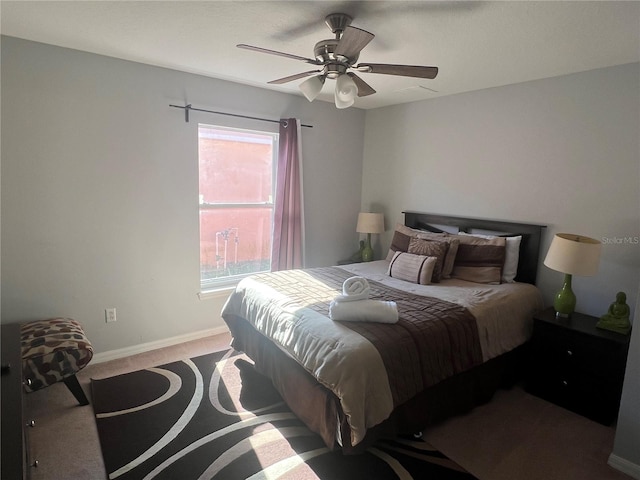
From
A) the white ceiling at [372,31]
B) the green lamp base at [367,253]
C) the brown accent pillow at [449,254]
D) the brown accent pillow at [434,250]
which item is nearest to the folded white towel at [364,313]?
the brown accent pillow at [434,250]

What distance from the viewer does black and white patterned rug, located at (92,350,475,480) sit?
73.0 inches

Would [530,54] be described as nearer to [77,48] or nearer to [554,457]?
[554,457]

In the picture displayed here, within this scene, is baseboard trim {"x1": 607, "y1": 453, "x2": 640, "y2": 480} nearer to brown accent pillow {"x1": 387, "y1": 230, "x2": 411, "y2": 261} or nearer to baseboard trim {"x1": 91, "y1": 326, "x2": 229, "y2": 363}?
brown accent pillow {"x1": 387, "y1": 230, "x2": 411, "y2": 261}

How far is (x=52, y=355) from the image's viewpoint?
2.16m

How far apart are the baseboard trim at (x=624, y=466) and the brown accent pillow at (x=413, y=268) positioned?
149 centimetres

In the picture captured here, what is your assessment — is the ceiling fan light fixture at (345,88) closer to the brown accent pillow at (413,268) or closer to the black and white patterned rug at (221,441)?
the brown accent pillow at (413,268)

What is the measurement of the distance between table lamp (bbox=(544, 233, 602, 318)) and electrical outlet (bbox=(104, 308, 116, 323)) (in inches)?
135

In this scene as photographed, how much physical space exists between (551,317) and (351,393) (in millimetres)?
1793

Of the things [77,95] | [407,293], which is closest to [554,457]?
[407,293]

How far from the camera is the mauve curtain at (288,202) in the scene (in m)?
3.69

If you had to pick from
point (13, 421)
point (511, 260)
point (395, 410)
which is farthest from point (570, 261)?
point (13, 421)

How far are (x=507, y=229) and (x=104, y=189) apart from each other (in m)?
3.42

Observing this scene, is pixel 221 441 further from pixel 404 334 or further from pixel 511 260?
pixel 511 260

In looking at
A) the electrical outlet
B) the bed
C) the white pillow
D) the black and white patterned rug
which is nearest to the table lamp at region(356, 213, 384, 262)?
the bed
